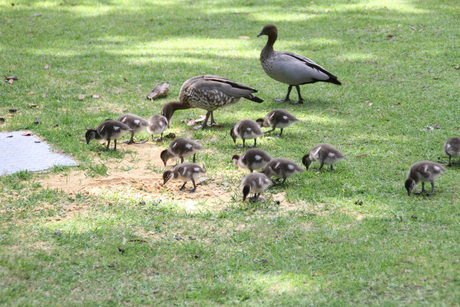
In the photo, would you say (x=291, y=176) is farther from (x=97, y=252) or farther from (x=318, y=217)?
(x=97, y=252)

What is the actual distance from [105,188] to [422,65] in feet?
26.2

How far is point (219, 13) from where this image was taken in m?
16.3

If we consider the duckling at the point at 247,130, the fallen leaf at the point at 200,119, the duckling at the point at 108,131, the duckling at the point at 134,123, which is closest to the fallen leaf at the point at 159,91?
the fallen leaf at the point at 200,119

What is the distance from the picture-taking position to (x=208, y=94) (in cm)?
823

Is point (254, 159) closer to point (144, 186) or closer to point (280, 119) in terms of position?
point (144, 186)

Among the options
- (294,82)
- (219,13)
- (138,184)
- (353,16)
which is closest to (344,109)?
(294,82)

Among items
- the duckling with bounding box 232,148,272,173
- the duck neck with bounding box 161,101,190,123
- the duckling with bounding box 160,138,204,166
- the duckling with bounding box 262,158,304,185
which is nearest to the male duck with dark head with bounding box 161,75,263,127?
the duck neck with bounding box 161,101,190,123

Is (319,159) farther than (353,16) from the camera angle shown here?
No

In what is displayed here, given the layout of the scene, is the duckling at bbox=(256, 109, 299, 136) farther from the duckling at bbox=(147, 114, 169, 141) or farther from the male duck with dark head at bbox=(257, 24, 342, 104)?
the male duck with dark head at bbox=(257, 24, 342, 104)

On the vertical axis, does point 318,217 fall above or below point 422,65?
below

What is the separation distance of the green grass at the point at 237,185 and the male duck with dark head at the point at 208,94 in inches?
17.5

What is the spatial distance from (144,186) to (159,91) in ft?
12.9

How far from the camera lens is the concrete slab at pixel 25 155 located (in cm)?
647

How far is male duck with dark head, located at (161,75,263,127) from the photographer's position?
8.27 m
